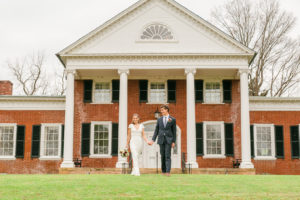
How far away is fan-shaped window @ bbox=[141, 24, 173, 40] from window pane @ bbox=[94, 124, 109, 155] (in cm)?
607

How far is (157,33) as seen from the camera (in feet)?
78.0

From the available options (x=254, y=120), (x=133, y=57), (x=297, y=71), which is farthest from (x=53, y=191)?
(x=297, y=71)

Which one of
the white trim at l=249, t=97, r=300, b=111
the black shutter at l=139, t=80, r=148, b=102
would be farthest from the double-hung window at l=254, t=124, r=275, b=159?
the black shutter at l=139, t=80, r=148, b=102

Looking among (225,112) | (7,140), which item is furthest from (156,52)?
(7,140)

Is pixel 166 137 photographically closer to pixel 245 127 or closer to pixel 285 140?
pixel 245 127

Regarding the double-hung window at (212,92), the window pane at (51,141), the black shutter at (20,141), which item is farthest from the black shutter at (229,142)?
the black shutter at (20,141)

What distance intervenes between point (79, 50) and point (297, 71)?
19.8 meters

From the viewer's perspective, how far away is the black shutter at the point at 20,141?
2456 centimetres

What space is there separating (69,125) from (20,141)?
4.21m

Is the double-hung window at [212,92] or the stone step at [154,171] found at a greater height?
the double-hung window at [212,92]

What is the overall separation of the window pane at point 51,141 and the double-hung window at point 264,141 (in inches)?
481

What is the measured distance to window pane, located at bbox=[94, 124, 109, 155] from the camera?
24.5m

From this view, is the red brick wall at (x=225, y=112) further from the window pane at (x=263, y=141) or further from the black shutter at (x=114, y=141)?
the black shutter at (x=114, y=141)

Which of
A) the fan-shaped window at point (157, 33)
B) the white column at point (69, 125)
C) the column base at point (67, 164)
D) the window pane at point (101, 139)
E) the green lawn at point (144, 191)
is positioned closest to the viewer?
the green lawn at point (144, 191)
